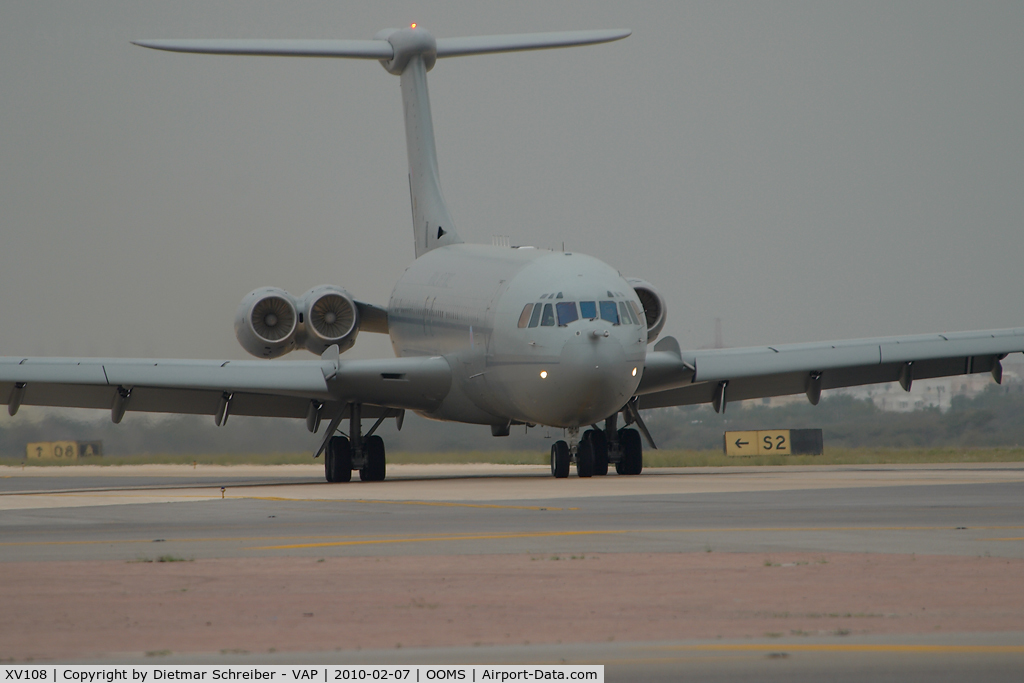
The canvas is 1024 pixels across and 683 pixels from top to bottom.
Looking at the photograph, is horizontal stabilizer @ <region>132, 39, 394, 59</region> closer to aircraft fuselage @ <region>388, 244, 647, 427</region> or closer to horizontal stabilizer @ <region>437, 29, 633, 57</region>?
horizontal stabilizer @ <region>437, 29, 633, 57</region>

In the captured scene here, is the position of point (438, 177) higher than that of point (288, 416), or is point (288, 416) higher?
point (438, 177)

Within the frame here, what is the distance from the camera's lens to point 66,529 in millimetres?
16203

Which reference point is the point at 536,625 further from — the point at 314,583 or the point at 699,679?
the point at 314,583

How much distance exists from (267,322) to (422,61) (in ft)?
37.2

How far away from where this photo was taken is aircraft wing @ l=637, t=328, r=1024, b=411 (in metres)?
31.1

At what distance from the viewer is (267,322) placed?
113 ft

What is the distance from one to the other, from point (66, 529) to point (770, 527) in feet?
24.7

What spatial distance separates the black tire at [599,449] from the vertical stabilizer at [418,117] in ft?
38.3

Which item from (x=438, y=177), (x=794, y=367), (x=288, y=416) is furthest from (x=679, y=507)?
(x=438, y=177)

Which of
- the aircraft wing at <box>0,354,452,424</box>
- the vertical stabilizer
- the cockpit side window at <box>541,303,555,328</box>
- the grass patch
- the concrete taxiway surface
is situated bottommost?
the concrete taxiway surface

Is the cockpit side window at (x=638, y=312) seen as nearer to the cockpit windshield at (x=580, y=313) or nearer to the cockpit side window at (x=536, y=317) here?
the cockpit windshield at (x=580, y=313)

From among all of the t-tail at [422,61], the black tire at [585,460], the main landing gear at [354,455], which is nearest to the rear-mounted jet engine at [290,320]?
the main landing gear at [354,455]

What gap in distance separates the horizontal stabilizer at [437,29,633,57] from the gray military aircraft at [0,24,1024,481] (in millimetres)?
6239

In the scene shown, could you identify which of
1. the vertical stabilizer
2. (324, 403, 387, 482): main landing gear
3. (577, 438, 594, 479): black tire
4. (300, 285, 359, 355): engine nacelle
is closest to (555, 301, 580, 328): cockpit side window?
(577, 438, 594, 479): black tire
